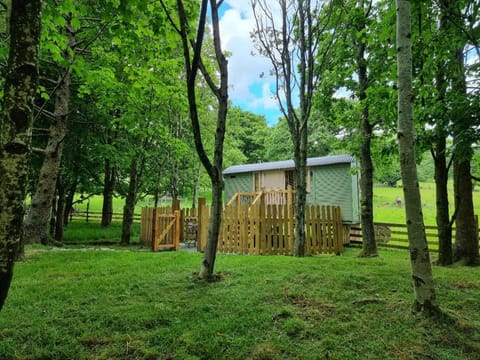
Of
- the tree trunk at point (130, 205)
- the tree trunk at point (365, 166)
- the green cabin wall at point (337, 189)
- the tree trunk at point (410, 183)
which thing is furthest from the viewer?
the green cabin wall at point (337, 189)

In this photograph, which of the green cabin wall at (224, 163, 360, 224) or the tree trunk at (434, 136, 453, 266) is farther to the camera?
the green cabin wall at (224, 163, 360, 224)

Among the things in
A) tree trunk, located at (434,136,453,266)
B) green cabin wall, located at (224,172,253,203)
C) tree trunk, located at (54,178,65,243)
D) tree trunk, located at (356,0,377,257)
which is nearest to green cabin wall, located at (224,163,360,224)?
green cabin wall, located at (224,172,253,203)

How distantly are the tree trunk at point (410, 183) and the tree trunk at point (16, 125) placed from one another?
9.63 ft

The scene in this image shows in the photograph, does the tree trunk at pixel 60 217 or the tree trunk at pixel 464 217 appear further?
the tree trunk at pixel 60 217

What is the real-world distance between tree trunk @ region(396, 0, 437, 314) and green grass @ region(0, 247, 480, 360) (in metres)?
0.26

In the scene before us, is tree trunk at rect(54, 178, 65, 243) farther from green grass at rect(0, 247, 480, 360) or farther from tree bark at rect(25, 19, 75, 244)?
green grass at rect(0, 247, 480, 360)

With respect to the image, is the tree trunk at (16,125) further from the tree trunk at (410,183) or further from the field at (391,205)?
the field at (391,205)

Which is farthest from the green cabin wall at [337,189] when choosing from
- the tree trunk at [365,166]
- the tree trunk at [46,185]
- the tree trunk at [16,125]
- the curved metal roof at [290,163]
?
the tree trunk at [16,125]

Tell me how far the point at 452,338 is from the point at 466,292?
1545 mm

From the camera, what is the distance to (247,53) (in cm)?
727

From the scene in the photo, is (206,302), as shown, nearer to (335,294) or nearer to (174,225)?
(335,294)

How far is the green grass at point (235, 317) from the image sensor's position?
2191 mm

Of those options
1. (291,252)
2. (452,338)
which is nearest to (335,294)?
(452,338)

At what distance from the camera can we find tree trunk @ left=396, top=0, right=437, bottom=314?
261 cm
